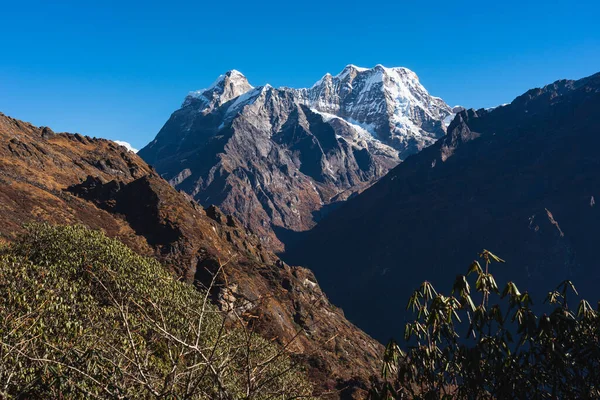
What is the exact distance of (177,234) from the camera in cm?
7850

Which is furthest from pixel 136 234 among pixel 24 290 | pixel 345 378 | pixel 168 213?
pixel 24 290

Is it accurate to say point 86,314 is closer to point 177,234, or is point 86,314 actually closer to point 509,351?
point 509,351

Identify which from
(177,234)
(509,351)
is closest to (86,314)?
(509,351)

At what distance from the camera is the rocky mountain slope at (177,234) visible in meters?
64.7

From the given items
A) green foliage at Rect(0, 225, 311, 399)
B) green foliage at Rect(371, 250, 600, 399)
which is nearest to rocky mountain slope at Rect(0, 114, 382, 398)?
green foliage at Rect(0, 225, 311, 399)

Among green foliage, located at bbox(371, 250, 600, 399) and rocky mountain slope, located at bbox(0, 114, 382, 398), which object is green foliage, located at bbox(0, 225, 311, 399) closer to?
Result: green foliage, located at bbox(371, 250, 600, 399)

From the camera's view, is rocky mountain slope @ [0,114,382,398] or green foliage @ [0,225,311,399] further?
rocky mountain slope @ [0,114,382,398]

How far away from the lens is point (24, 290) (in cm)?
2450

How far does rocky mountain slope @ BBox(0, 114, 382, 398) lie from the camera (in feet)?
212

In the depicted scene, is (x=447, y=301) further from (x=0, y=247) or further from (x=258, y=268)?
(x=258, y=268)

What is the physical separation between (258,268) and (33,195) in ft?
160

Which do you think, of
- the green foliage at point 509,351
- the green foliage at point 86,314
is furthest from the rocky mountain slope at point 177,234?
the green foliage at point 509,351

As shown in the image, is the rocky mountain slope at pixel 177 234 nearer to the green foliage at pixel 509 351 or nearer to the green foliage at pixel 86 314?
the green foliage at pixel 86 314

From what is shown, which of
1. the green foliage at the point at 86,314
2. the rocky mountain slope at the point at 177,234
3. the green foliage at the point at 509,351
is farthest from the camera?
the rocky mountain slope at the point at 177,234
